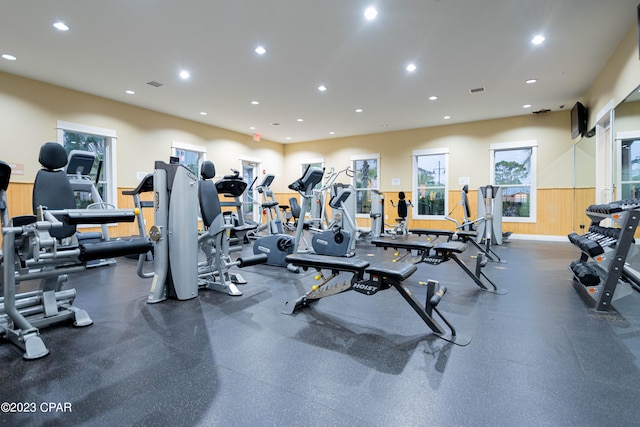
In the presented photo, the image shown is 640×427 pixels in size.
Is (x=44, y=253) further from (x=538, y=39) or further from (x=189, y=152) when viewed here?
(x=189, y=152)

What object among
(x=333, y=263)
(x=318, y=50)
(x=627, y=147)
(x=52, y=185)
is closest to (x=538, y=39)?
(x=627, y=147)

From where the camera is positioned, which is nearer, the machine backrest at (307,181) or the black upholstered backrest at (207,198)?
the black upholstered backrest at (207,198)

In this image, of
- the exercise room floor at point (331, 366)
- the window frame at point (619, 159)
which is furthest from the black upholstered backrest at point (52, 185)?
the window frame at point (619, 159)

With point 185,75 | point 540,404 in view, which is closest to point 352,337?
point 540,404

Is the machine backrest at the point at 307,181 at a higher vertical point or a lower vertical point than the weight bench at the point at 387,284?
higher

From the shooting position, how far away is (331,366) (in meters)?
1.78

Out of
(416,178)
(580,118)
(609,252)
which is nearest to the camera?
(609,252)

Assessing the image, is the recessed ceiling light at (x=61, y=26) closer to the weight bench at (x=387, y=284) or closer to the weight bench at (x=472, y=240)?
the weight bench at (x=387, y=284)

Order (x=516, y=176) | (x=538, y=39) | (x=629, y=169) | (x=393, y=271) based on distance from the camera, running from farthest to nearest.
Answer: (x=516, y=176)
(x=538, y=39)
(x=629, y=169)
(x=393, y=271)

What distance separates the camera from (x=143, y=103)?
708 centimetres

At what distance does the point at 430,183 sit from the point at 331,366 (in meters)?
8.48

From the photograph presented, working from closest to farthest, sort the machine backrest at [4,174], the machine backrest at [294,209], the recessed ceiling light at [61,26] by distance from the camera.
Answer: the machine backrest at [4,174] → the recessed ceiling light at [61,26] → the machine backrest at [294,209]

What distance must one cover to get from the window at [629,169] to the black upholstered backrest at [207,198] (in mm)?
5047

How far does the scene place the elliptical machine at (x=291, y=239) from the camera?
4238 millimetres
